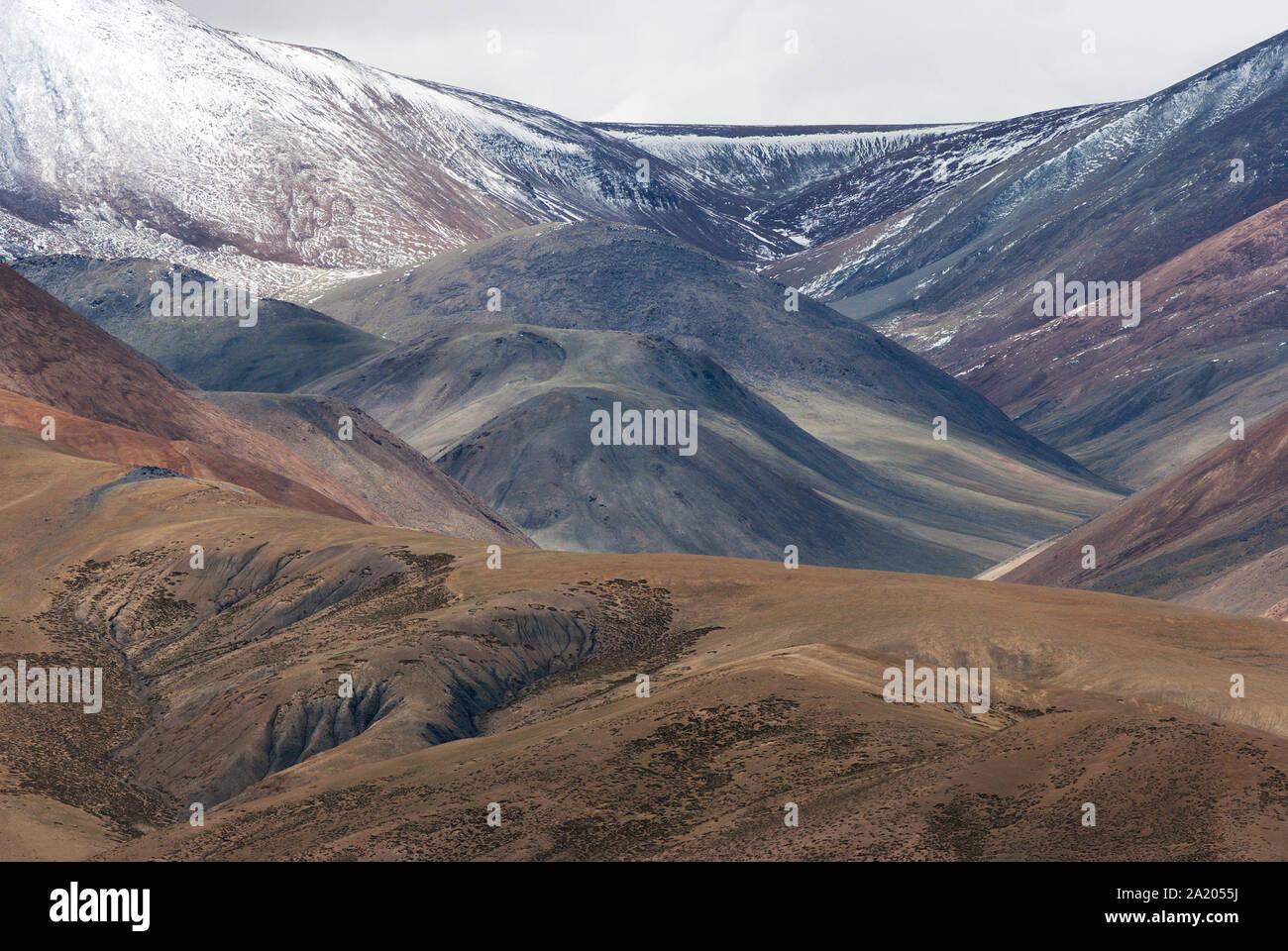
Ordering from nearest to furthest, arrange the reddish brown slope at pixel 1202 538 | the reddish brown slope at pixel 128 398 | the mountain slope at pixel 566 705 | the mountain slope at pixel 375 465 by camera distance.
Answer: the mountain slope at pixel 566 705, the reddish brown slope at pixel 1202 538, the reddish brown slope at pixel 128 398, the mountain slope at pixel 375 465

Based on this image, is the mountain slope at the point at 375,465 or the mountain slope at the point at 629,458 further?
the mountain slope at the point at 629,458

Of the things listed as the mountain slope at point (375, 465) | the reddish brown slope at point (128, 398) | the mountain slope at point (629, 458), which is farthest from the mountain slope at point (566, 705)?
the mountain slope at point (629, 458)

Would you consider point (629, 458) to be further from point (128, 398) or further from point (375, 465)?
point (128, 398)

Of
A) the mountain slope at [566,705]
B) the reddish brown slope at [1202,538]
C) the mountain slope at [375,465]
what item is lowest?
the mountain slope at [566,705]

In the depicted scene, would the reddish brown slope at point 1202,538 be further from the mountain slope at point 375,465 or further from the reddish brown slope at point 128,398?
the reddish brown slope at point 128,398

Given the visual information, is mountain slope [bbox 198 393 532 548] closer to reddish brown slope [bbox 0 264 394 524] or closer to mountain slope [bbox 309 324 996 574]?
reddish brown slope [bbox 0 264 394 524]

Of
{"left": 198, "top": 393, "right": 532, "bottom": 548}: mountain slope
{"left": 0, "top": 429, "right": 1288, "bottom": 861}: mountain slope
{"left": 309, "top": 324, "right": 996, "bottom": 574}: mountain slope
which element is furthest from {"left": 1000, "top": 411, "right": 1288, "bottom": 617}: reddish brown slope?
{"left": 198, "top": 393, "right": 532, "bottom": 548}: mountain slope

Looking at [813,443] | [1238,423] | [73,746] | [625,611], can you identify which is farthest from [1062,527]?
[73,746]

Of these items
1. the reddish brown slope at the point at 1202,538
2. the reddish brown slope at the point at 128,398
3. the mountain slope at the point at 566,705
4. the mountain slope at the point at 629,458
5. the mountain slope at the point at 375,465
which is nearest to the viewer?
the mountain slope at the point at 566,705
